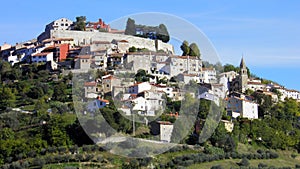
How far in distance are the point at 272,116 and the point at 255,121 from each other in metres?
3.56

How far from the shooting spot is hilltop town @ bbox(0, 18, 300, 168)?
35.0 meters

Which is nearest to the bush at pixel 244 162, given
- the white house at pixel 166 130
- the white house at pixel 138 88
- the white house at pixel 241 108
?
the white house at pixel 166 130

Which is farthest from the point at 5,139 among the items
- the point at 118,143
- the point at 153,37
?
the point at 153,37

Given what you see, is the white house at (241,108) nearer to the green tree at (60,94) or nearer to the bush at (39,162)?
the green tree at (60,94)

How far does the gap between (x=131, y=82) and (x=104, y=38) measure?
11.4 meters

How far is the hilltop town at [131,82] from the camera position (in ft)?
115

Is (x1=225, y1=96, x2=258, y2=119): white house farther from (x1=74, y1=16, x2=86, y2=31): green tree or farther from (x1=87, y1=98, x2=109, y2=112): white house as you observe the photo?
(x1=74, y1=16, x2=86, y2=31): green tree

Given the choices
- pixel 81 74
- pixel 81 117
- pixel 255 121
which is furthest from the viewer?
pixel 81 74

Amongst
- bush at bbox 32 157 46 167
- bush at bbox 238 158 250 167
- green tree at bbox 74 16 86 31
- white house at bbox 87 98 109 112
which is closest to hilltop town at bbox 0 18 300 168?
white house at bbox 87 98 109 112

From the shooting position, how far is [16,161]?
102 ft

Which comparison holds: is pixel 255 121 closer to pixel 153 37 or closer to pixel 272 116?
pixel 272 116

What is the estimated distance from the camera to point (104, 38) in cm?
5216

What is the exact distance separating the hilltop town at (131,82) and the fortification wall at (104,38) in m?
0.08

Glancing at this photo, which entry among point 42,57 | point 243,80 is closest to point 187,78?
point 243,80
